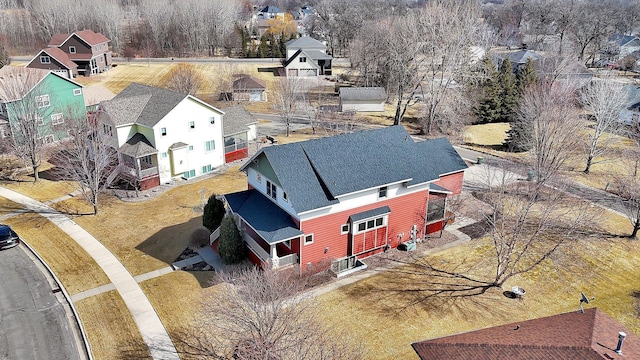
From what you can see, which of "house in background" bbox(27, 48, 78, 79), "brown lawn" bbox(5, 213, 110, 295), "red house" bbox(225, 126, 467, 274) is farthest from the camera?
"house in background" bbox(27, 48, 78, 79)

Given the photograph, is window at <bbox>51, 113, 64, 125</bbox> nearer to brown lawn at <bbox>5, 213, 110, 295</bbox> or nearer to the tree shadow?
brown lawn at <bbox>5, 213, 110, 295</bbox>

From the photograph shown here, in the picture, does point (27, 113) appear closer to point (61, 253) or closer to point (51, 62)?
point (61, 253)

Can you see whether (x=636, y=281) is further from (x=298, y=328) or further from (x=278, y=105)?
(x=278, y=105)

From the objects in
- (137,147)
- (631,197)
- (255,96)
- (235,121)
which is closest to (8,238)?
(137,147)

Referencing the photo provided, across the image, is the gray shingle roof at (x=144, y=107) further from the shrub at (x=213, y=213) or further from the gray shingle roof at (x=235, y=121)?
the shrub at (x=213, y=213)

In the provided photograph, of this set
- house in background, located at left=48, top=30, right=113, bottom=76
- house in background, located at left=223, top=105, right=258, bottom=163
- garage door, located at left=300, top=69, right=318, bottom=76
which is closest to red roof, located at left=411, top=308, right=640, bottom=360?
house in background, located at left=223, top=105, right=258, bottom=163
